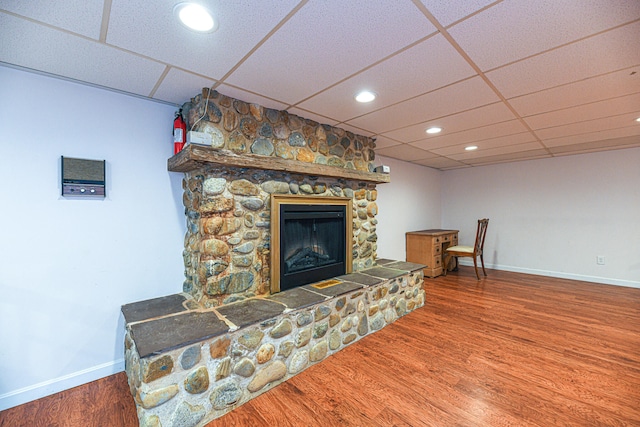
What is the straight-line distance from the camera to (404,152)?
406 cm

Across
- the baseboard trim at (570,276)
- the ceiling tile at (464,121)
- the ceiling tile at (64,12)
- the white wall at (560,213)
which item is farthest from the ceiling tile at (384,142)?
the baseboard trim at (570,276)

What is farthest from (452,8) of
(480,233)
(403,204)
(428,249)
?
(480,233)

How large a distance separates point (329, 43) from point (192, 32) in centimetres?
68

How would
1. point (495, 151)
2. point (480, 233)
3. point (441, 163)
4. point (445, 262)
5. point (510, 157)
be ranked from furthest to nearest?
point (441, 163), point (445, 262), point (480, 233), point (510, 157), point (495, 151)

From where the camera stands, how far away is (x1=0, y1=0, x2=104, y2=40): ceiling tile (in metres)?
1.14

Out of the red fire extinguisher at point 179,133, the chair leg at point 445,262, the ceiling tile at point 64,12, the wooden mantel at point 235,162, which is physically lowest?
the chair leg at point 445,262

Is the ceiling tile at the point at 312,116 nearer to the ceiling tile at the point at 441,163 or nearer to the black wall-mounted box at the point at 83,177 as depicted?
the black wall-mounted box at the point at 83,177

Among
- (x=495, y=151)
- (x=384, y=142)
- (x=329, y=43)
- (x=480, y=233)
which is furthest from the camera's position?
(x=480, y=233)

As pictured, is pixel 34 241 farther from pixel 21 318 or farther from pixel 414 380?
pixel 414 380

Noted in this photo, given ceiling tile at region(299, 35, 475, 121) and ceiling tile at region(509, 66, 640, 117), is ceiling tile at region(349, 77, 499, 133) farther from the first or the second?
ceiling tile at region(509, 66, 640, 117)

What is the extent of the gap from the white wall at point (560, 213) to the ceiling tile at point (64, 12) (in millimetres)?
5796

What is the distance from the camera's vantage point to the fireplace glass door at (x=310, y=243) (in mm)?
2436

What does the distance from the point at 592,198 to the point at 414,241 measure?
8.99 ft

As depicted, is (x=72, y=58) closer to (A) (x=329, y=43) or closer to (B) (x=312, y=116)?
(A) (x=329, y=43)
